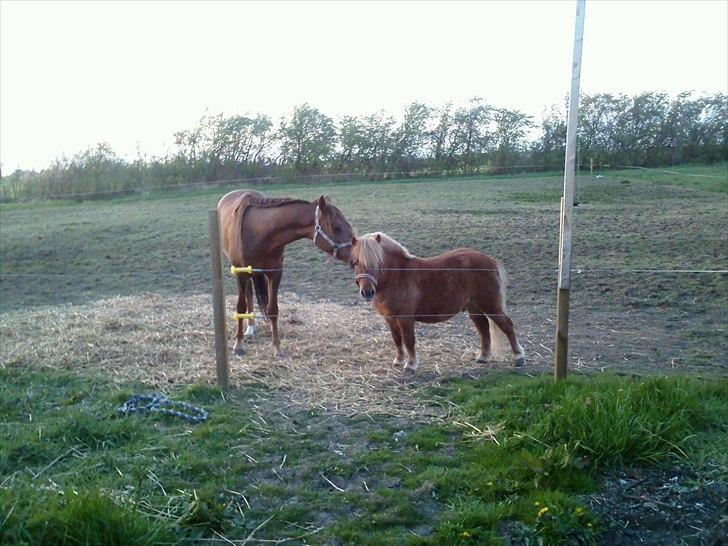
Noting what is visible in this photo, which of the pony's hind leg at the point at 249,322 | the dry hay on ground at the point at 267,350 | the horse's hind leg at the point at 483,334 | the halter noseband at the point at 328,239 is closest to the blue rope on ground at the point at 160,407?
the dry hay on ground at the point at 267,350

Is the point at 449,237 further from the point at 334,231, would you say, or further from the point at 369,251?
the point at 369,251

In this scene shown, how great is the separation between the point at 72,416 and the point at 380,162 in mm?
10186

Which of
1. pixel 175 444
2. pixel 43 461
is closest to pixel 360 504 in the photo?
pixel 175 444

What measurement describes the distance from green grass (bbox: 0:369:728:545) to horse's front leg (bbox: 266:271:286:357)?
50.2 inches

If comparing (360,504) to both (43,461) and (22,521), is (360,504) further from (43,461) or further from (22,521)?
(43,461)

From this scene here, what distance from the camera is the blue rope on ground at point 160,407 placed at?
468 centimetres

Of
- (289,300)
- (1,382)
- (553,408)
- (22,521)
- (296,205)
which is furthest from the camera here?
(289,300)

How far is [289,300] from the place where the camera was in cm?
866

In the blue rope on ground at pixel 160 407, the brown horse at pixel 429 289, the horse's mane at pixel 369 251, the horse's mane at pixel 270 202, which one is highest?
the horse's mane at pixel 270 202

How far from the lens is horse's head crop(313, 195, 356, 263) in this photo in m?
6.18

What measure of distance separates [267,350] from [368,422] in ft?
7.01

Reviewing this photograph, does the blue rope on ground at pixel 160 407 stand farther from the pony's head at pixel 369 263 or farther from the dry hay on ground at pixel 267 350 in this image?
the pony's head at pixel 369 263

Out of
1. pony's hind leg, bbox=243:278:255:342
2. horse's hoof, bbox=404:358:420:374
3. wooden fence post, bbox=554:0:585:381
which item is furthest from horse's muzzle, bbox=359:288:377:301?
pony's hind leg, bbox=243:278:255:342

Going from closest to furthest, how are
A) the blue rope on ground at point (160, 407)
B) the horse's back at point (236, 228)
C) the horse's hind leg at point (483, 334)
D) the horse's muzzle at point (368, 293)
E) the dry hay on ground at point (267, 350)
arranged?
the blue rope on ground at point (160, 407)
the dry hay on ground at point (267, 350)
the horse's muzzle at point (368, 293)
the horse's hind leg at point (483, 334)
the horse's back at point (236, 228)
